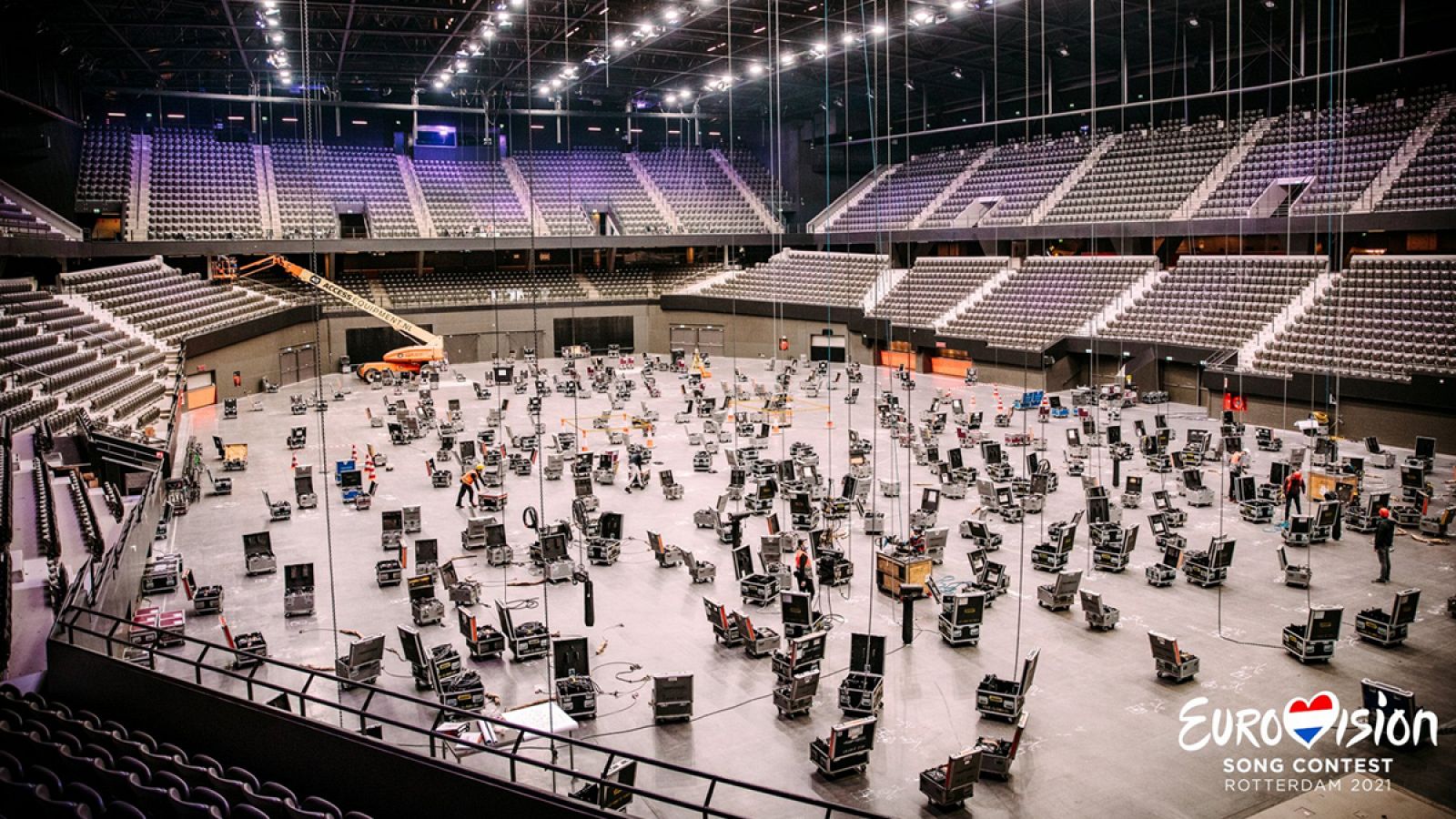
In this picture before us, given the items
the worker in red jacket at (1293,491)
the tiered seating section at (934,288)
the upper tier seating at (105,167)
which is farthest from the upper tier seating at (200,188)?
the worker in red jacket at (1293,491)

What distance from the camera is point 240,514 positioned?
19.9m

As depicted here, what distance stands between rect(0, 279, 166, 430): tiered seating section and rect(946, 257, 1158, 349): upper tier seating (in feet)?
85.5

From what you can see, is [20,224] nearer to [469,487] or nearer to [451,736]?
[469,487]

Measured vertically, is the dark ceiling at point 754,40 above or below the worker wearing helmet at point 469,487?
above

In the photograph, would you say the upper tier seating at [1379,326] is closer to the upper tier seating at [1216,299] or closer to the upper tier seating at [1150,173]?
the upper tier seating at [1216,299]

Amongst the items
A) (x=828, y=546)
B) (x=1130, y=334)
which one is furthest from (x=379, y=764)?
(x=1130, y=334)

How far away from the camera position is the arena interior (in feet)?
32.4

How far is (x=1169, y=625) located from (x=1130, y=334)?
21752mm

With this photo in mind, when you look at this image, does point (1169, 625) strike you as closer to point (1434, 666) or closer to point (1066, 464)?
point (1434, 666)

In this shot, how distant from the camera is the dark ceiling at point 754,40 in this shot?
1350 inches

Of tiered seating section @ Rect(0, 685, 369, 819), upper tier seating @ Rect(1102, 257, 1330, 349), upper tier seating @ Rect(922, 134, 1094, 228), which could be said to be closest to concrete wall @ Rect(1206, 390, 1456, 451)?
upper tier seating @ Rect(1102, 257, 1330, 349)

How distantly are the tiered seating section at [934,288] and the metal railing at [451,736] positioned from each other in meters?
31.4

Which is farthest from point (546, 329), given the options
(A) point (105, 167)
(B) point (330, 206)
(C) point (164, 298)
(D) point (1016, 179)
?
(D) point (1016, 179)

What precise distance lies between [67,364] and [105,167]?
935 inches
